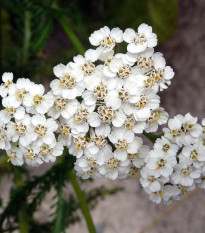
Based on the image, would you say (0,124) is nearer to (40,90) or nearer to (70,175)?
(40,90)

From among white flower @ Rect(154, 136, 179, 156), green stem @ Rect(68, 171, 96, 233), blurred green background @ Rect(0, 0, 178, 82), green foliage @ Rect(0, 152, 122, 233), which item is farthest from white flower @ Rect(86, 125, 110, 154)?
blurred green background @ Rect(0, 0, 178, 82)

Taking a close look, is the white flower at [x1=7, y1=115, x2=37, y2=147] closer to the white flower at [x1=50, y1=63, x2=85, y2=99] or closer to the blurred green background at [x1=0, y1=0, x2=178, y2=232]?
the white flower at [x1=50, y1=63, x2=85, y2=99]

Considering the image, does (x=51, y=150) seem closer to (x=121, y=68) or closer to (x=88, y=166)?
(x=88, y=166)

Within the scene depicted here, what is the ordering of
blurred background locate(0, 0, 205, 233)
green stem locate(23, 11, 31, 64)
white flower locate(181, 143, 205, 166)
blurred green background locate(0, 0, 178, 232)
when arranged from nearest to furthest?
white flower locate(181, 143, 205, 166), blurred green background locate(0, 0, 178, 232), green stem locate(23, 11, 31, 64), blurred background locate(0, 0, 205, 233)

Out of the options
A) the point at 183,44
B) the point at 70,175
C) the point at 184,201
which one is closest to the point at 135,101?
the point at 70,175

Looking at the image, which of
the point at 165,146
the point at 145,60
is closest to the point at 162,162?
the point at 165,146

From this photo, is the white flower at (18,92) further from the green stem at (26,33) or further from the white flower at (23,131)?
the green stem at (26,33)
